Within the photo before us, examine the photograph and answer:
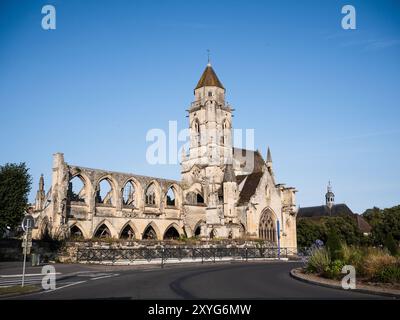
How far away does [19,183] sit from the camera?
29.8 m

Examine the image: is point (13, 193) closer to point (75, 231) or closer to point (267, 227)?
point (75, 231)

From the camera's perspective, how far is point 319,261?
59.0 ft

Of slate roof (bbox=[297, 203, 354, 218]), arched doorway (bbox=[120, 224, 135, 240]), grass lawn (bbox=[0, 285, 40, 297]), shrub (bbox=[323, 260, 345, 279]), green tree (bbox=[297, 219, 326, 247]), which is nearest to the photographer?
grass lawn (bbox=[0, 285, 40, 297])

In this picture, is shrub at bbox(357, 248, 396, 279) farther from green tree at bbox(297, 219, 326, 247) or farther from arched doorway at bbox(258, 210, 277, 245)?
green tree at bbox(297, 219, 326, 247)

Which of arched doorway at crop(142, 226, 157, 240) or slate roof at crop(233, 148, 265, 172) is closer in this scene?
arched doorway at crop(142, 226, 157, 240)

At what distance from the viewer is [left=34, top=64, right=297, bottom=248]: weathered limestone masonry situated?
3981 cm

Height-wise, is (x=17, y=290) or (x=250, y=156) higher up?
(x=250, y=156)

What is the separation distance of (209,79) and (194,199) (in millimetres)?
21116

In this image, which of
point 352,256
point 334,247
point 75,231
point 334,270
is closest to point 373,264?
point 334,270

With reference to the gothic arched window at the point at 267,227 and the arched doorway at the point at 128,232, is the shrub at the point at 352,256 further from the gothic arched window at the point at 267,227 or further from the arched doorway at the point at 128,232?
the gothic arched window at the point at 267,227

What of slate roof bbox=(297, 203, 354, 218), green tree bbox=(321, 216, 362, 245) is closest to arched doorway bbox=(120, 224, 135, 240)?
green tree bbox=(321, 216, 362, 245)

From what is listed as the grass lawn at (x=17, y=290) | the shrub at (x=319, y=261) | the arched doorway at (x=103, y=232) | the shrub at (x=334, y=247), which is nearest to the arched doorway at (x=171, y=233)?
the arched doorway at (x=103, y=232)
